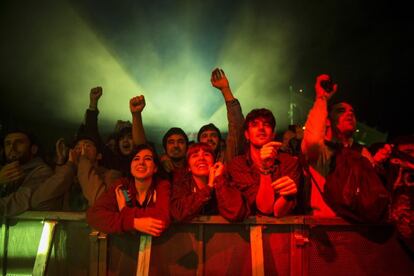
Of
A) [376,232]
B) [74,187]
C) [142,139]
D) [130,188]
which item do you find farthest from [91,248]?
[376,232]

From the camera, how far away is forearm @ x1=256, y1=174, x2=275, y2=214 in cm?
304

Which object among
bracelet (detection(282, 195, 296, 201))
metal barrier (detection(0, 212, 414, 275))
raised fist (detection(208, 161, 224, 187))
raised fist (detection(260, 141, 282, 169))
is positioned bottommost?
metal barrier (detection(0, 212, 414, 275))

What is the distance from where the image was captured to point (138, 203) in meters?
3.48

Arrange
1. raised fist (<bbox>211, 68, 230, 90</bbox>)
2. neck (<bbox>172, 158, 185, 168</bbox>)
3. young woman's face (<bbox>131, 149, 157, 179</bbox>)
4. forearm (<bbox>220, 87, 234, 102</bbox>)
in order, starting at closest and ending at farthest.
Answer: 1. young woman's face (<bbox>131, 149, 157, 179</bbox>)
2. forearm (<bbox>220, 87, 234, 102</bbox>)
3. raised fist (<bbox>211, 68, 230, 90</bbox>)
4. neck (<bbox>172, 158, 185, 168</bbox>)

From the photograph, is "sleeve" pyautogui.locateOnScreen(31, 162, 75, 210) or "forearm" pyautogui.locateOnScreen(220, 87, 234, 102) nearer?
"sleeve" pyautogui.locateOnScreen(31, 162, 75, 210)

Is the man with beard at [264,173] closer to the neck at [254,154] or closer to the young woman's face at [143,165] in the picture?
the neck at [254,154]

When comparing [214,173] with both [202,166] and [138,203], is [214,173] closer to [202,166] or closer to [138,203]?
[202,166]

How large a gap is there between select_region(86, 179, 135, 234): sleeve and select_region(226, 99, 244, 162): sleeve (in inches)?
63.2

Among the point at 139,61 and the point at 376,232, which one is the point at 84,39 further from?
the point at 376,232

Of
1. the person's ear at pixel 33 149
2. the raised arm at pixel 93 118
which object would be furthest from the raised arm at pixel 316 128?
the person's ear at pixel 33 149

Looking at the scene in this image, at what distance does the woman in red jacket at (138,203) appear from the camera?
3.10 m

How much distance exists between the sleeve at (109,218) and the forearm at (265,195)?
1.24 metres

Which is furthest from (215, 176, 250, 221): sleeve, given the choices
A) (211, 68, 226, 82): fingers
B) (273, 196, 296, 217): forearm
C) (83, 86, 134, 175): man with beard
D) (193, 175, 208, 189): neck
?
(83, 86, 134, 175): man with beard

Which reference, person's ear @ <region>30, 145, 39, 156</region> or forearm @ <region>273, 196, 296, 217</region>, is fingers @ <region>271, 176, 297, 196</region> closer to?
forearm @ <region>273, 196, 296, 217</region>
